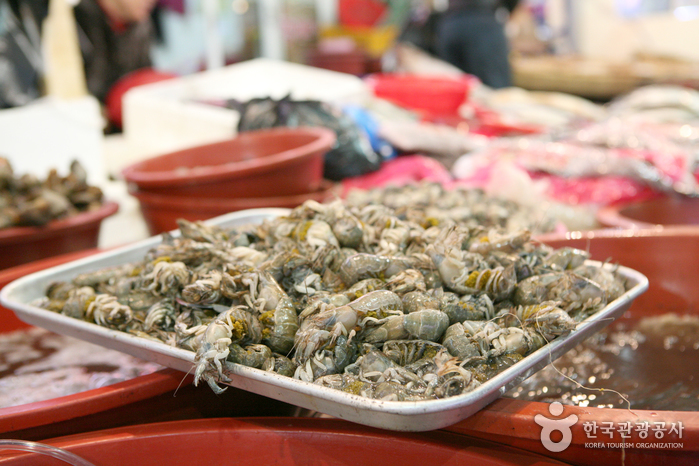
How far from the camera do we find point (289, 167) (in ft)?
7.04

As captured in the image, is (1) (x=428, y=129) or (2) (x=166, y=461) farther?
(1) (x=428, y=129)

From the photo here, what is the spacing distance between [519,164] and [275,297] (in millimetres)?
2051

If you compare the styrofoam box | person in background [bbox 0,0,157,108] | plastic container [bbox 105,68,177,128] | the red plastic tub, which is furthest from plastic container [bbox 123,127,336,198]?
person in background [bbox 0,0,157,108]

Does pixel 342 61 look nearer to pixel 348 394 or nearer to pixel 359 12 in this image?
pixel 359 12

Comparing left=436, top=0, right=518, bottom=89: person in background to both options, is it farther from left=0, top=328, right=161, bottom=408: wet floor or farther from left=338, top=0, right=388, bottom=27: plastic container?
left=0, top=328, right=161, bottom=408: wet floor

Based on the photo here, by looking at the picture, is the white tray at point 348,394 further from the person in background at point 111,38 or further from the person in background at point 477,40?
the person in background at point 477,40

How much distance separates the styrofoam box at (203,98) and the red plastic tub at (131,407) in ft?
5.68

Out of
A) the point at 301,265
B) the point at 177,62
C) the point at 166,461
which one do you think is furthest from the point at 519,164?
the point at 177,62

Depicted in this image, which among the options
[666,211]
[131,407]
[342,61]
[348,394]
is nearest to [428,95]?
[666,211]

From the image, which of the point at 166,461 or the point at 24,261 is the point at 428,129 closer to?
the point at 24,261

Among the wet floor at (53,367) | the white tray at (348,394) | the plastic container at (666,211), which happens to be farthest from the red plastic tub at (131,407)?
the plastic container at (666,211)

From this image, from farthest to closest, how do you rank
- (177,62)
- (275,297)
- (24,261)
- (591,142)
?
(177,62), (591,142), (24,261), (275,297)

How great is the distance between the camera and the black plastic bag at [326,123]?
2.76 m

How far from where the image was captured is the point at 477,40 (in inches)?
233
